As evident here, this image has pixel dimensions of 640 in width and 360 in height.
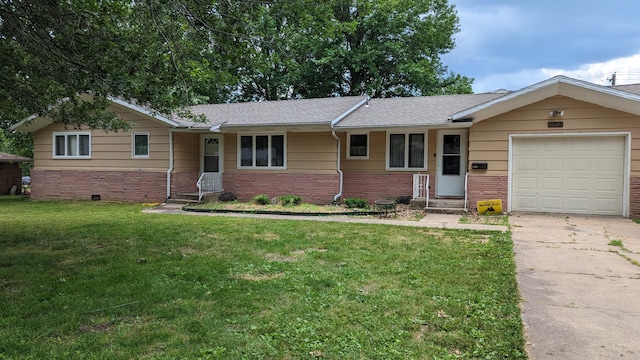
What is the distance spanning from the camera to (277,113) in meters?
14.5

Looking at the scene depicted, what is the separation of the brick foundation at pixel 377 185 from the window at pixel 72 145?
10.1 meters

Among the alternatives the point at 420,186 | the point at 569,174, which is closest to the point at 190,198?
the point at 420,186

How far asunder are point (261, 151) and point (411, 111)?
5.48 m

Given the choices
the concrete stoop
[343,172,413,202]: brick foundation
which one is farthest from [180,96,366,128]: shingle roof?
the concrete stoop

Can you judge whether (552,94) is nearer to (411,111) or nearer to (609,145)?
(609,145)

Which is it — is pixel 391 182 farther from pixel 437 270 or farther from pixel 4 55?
pixel 4 55

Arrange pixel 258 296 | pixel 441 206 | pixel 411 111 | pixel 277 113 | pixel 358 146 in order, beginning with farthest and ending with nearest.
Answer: pixel 277 113, pixel 358 146, pixel 411 111, pixel 441 206, pixel 258 296

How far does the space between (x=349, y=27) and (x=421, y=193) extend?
7.72 metres

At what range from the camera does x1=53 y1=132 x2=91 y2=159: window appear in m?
15.3

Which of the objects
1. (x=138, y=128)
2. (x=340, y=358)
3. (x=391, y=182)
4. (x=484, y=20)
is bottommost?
(x=340, y=358)

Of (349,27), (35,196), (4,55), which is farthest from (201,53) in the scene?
(35,196)

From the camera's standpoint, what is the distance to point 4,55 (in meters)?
6.34

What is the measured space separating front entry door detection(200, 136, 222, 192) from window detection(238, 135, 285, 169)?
2.86 ft

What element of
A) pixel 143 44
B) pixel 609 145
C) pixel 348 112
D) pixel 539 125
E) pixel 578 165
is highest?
pixel 348 112
